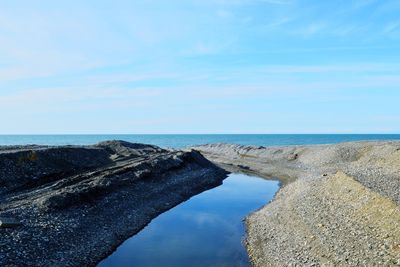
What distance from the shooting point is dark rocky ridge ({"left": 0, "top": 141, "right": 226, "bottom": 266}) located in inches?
937

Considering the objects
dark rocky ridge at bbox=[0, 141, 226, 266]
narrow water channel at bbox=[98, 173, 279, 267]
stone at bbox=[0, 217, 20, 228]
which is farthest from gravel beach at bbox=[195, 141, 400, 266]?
stone at bbox=[0, 217, 20, 228]

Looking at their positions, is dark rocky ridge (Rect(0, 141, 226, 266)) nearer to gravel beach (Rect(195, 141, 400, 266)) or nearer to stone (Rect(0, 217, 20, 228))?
stone (Rect(0, 217, 20, 228))


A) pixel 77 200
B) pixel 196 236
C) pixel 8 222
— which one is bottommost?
pixel 196 236

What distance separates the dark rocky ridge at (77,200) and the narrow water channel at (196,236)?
3.70 ft

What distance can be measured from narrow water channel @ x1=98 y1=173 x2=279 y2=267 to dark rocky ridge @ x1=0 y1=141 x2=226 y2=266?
113cm

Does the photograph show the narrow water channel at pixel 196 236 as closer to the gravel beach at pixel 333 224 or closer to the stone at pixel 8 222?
the gravel beach at pixel 333 224

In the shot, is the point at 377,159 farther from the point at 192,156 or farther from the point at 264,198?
the point at 192,156

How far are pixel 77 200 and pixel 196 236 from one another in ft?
32.8

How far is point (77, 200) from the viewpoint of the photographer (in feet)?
108

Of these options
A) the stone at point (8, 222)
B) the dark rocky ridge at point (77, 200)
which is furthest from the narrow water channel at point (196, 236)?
the stone at point (8, 222)

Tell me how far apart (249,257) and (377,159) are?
113ft

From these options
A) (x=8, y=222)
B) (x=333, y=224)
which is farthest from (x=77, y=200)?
(x=333, y=224)

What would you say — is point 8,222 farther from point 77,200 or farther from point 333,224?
point 333,224

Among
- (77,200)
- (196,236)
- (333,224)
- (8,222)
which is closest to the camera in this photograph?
(8,222)
